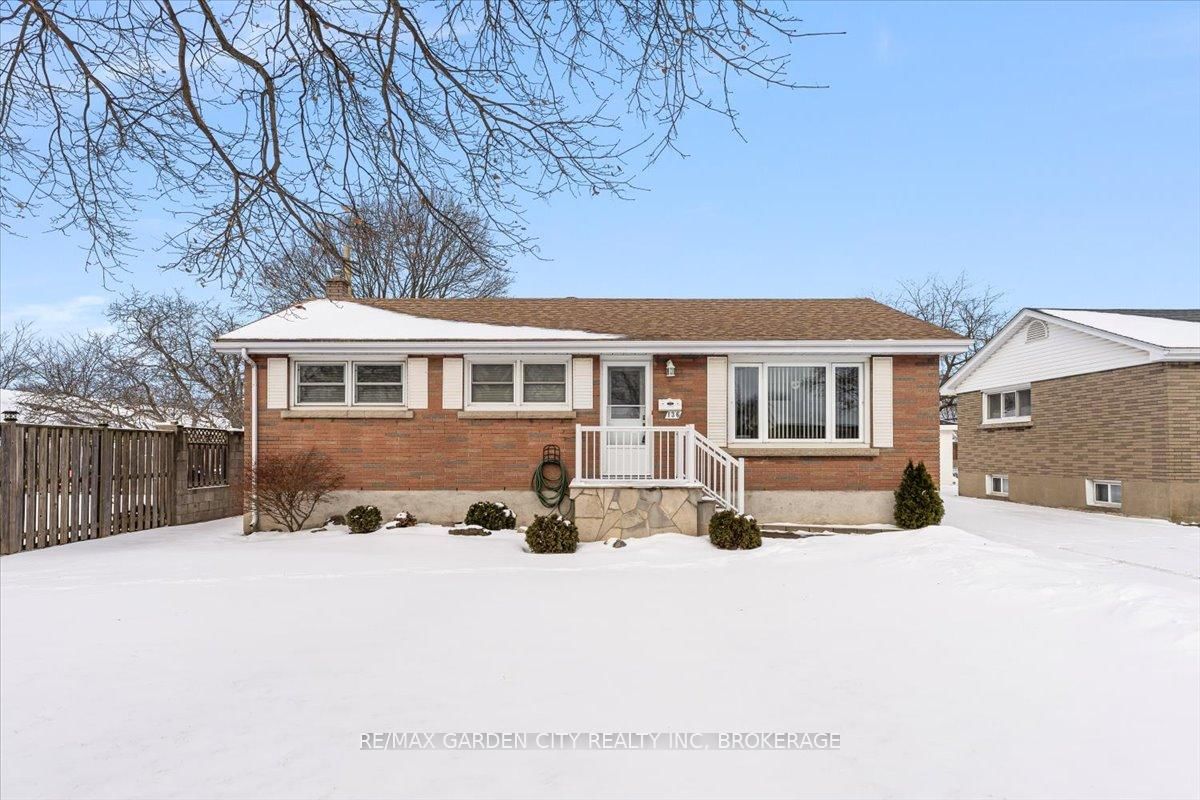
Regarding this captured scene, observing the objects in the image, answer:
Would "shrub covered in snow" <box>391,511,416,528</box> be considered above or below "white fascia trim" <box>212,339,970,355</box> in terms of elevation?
below

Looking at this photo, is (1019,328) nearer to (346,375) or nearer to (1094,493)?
(1094,493)

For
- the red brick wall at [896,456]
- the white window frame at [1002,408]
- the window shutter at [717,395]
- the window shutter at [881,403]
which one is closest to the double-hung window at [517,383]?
the window shutter at [717,395]

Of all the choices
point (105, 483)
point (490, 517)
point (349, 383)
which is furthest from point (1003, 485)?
point (105, 483)

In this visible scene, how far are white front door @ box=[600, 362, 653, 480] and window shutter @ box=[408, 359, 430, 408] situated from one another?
3231 mm

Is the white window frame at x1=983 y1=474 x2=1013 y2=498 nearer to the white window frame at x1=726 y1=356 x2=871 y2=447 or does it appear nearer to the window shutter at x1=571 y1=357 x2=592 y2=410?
the white window frame at x1=726 y1=356 x2=871 y2=447

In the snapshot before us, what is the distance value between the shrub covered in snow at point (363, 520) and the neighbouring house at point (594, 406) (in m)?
0.53

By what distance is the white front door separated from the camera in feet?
36.9

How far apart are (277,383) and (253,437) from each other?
1.05m

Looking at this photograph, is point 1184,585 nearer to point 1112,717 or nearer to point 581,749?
point 1112,717

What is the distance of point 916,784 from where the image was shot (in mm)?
3234

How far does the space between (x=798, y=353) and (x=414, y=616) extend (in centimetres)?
804

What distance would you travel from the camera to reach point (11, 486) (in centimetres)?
931

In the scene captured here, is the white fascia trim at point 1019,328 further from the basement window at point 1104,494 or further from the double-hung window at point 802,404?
Result: the basement window at point 1104,494

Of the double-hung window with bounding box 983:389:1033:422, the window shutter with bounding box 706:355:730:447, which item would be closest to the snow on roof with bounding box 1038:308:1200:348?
the double-hung window with bounding box 983:389:1033:422
